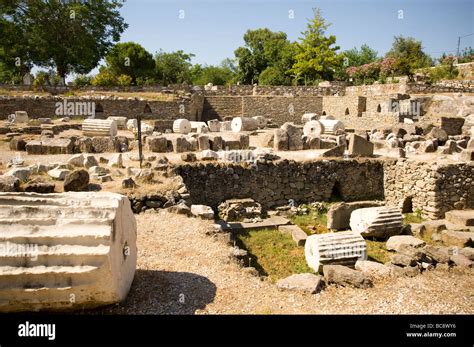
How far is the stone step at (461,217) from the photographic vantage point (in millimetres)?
11164

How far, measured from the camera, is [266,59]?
45969 mm

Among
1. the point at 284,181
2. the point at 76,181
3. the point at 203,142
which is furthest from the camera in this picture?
the point at 203,142

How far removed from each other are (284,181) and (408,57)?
25329 millimetres

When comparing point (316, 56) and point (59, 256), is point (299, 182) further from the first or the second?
point (316, 56)

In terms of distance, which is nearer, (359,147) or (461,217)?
(461,217)

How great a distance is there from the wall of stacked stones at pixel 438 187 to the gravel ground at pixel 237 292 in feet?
20.1

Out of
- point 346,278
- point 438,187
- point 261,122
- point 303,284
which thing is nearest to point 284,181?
point 438,187

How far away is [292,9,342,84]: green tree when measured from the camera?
3728cm

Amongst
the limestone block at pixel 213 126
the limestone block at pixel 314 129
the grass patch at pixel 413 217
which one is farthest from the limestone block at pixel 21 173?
the limestone block at pixel 213 126

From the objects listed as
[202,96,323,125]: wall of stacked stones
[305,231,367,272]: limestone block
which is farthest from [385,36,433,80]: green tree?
[305,231,367,272]: limestone block

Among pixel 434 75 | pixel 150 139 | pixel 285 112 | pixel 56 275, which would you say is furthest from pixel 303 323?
pixel 434 75

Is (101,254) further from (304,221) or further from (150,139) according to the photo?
(150,139)

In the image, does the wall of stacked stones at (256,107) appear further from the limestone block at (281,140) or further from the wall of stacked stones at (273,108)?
the limestone block at (281,140)

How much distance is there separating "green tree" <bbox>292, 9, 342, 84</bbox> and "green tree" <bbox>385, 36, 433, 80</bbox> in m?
5.86
